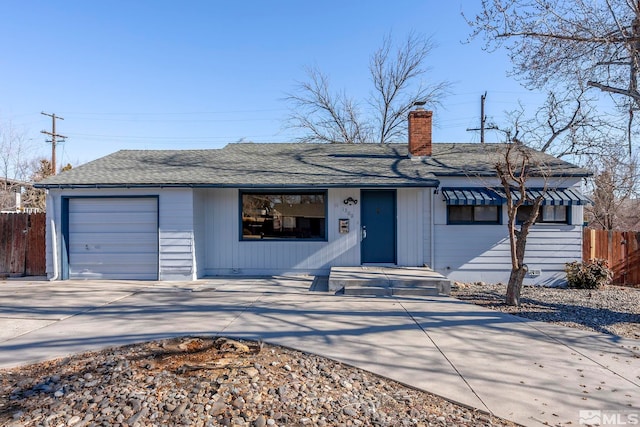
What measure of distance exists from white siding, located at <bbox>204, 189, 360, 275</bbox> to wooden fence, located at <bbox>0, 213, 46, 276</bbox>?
4986 millimetres

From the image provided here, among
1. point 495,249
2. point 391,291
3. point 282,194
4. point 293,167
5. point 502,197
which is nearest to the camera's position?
point 391,291

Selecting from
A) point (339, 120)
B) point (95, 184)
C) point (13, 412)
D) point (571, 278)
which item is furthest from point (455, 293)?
point (339, 120)

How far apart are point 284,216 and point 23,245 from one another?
25.3 ft

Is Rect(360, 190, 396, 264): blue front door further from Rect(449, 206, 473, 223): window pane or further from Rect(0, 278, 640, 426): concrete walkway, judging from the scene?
Rect(0, 278, 640, 426): concrete walkway

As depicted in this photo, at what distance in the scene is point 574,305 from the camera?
25.4ft

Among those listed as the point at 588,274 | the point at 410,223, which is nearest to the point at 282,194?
the point at 410,223

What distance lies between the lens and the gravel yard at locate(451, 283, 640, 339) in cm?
636

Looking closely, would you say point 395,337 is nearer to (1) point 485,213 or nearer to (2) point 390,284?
(2) point 390,284

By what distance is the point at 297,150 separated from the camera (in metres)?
13.5

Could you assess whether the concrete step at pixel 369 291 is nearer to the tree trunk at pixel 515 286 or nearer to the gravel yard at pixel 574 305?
the gravel yard at pixel 574 305

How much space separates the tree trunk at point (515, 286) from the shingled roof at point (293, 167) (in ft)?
9.52

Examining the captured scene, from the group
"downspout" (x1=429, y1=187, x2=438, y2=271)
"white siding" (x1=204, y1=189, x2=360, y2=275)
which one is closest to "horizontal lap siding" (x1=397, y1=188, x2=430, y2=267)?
"downspout" (x1=429, y1=187, x2=438, y2=271)

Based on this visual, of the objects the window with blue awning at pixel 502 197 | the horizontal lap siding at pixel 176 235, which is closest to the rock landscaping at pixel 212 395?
the horizontal lap siding at pixel 176 235

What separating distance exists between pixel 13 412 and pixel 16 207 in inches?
702
